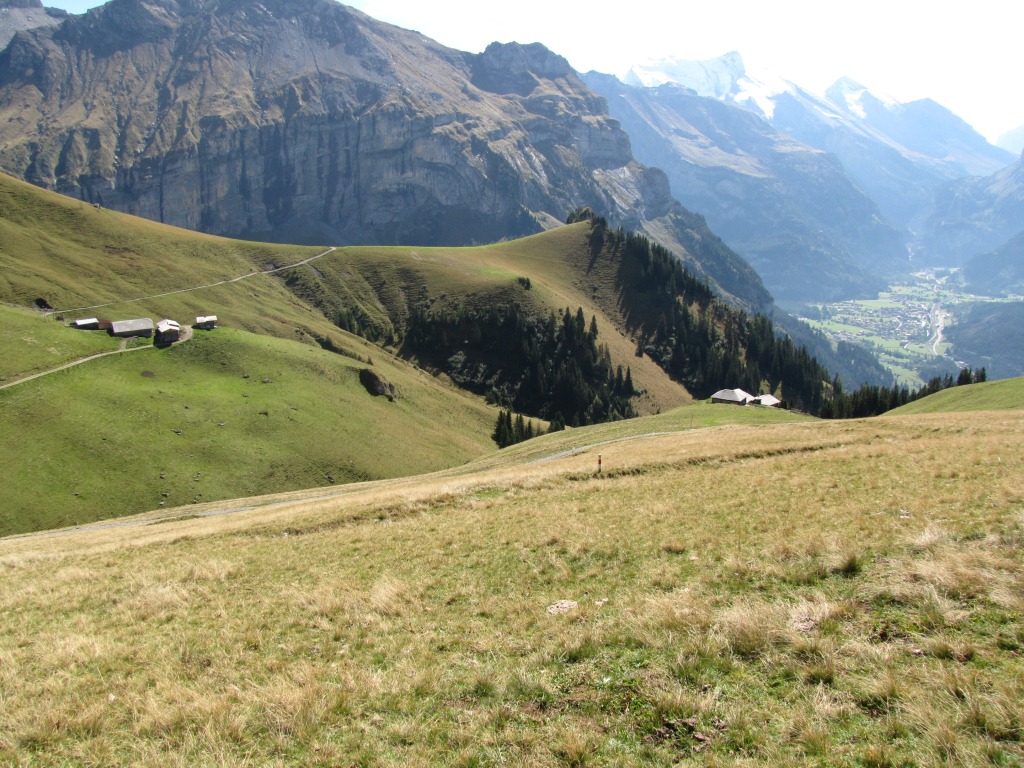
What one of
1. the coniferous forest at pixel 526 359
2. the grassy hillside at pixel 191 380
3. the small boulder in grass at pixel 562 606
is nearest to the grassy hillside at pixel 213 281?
the grassy hillside at pixel 191 380

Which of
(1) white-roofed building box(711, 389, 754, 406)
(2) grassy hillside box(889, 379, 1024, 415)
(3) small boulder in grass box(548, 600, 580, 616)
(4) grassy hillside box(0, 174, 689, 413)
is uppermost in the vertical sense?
(4) grassy hillside box(0, 174, 689, 413)

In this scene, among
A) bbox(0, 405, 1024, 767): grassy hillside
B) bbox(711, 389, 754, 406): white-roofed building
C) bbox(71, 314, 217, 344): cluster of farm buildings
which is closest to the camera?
bbox(0, 405, 1024, 767): grassy hillside

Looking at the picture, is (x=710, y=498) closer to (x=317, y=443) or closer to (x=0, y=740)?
(x=0, y=740)

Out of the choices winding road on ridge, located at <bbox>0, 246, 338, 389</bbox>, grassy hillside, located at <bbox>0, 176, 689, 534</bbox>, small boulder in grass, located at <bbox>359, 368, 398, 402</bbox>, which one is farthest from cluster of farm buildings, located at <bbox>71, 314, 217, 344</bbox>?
small boulder in grass, located at <bbox>359, 368, 398, 402</bbox>

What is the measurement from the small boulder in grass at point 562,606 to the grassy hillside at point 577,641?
6cm

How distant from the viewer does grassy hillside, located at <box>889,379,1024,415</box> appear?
183ft

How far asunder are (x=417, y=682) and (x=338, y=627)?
12.8 ft

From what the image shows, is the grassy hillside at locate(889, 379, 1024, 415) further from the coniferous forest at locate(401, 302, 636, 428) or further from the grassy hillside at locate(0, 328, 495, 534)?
the coniferous forest at locate(401, 302, 636, 428)

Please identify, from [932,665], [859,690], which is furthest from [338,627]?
[932,665]

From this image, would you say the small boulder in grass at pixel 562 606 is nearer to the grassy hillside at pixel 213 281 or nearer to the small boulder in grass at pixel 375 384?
the small boulder in grass at pixel 375 384

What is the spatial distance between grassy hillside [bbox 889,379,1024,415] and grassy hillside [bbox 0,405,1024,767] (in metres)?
44.5

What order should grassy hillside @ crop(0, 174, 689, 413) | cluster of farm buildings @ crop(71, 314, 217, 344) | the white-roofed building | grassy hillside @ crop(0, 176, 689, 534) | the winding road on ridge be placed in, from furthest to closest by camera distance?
grassy hillside @ crop(0, 174, 689, 413), the white-roofed building, cluster of farm buildings @ crop(71, 314, 217, 344), the winding road on ridge, grassy hillside @ crop(0, 176, 689, 534)

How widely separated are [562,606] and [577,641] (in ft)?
7.61

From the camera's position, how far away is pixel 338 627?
1317 centimetres
